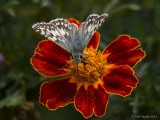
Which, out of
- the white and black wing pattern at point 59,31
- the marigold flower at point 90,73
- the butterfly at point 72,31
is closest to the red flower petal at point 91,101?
the marigold flower at point 90,73

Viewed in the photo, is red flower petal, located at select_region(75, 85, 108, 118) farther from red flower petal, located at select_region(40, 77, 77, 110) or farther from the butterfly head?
the butterfly head

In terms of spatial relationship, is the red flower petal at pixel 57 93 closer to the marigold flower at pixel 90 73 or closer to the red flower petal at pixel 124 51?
the marigold flower at pixel 90 73

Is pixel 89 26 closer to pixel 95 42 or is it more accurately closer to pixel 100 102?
pixel 95 42

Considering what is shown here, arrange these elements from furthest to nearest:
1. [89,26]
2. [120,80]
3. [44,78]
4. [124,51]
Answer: [44,78] → [124,51] → [120,80] → [89,26]

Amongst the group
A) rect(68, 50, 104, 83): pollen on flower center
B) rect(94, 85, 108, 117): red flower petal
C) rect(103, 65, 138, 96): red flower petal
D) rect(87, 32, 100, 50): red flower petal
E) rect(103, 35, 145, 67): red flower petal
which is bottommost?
rect(94, 85, 108, 117): red flower petal

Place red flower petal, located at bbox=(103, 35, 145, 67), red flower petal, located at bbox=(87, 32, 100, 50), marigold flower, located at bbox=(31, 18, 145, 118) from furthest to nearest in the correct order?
red flower petal, located at bbox=(87, 32, 100, 50), red flower petal, located at bbox=(103, 35, 145, 67), marigold flower, located at bbox=(31, 18, 145, 118)

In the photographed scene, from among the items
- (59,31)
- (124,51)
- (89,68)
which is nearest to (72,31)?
(59,31)

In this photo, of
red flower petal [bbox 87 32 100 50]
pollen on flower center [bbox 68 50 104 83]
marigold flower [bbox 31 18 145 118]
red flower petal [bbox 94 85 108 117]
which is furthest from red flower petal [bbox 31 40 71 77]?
red flower petal [bbox 94 85 108 117]
